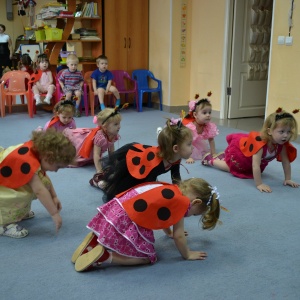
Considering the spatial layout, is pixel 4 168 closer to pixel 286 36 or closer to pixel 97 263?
pixel 97 263

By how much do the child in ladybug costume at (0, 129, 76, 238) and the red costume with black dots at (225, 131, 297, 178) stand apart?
1.61 meters

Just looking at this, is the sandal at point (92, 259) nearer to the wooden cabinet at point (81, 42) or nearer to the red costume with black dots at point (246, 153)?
the red costume with black dots at point (246, 153)

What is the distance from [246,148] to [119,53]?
4074 mm

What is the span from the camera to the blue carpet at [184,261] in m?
1.79

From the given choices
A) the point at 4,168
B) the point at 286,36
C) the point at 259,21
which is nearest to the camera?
the point at 4,168

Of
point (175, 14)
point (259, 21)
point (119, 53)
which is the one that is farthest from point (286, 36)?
point (119, 53)

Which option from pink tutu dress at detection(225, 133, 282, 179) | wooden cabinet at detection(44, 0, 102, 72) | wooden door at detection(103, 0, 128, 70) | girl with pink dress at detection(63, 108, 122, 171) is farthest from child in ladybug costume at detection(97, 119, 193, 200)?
wooden door at detection(103, 0, 128, 70)

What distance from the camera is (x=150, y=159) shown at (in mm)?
2326

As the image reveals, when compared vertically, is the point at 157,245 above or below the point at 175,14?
below

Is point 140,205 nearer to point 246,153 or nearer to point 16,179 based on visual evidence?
point 16,179

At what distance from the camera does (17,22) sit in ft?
36.0

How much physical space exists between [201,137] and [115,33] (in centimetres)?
340

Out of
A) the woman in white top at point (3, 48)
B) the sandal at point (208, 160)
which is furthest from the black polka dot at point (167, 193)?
the woman in white top at point (3, 48)

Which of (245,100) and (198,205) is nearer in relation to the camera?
(198,205)
